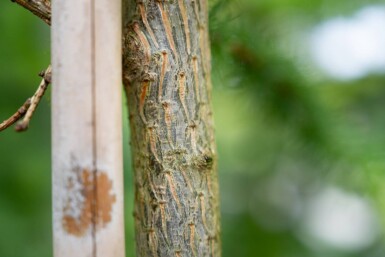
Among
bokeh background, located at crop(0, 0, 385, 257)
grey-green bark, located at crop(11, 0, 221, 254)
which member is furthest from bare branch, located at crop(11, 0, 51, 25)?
bokeh background, located at crop(0, 0, 385, 257)

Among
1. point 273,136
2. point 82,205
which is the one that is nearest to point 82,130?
point 82,205

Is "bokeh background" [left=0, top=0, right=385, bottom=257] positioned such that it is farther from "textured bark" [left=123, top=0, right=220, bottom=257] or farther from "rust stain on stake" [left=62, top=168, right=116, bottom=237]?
"rust stain on stake" [left=62, top=168, right=116, bottom=237]

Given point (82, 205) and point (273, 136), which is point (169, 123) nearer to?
point (82, 205)

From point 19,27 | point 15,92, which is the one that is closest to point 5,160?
point 15,92

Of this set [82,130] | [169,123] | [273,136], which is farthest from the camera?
[273,136]

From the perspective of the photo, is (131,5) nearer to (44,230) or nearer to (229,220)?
(44,230)

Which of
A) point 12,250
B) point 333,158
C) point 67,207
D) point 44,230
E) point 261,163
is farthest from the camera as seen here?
point 261,163
